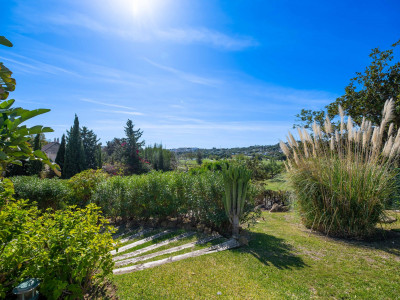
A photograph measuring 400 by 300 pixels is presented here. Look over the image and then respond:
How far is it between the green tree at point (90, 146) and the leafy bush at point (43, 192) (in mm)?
17027

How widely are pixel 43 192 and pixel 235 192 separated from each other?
23.9 ft

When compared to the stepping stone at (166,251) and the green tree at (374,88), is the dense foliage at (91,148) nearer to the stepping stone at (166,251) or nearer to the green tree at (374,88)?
the stepping stone at (166,251)

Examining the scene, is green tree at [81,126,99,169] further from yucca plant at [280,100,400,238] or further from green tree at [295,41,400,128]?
green tree at [295,41,400,128]

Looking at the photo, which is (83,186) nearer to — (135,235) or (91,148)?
(135,235)

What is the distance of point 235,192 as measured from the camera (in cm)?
520

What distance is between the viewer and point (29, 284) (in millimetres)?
1957

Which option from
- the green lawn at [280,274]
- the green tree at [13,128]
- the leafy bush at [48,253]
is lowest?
the green lawn at [280,274]

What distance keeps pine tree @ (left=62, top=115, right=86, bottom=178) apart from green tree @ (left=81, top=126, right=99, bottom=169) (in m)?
3.47

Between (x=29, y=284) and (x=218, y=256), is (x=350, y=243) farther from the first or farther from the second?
(x=29, y=284)

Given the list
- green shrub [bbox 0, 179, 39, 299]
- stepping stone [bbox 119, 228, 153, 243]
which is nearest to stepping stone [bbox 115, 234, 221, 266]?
stepping stone [bbox 119, 228, 153, 243]

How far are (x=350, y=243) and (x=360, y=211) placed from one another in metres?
0.83

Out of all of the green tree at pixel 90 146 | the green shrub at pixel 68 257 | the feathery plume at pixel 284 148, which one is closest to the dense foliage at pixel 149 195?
the feathery plume at pixel 284 148

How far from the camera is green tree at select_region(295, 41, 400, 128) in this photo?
9.16 meters

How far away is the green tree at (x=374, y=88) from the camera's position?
9.16m
